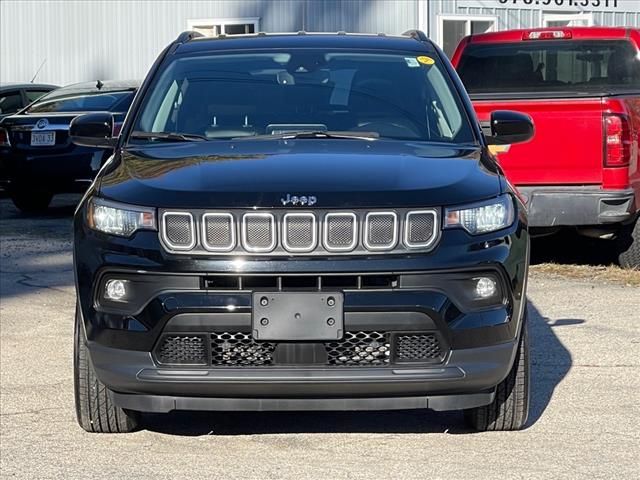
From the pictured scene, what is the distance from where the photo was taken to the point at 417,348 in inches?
190

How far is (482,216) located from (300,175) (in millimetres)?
702

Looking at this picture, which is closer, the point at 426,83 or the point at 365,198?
the point at 365,198

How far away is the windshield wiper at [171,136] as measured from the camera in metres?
5.86

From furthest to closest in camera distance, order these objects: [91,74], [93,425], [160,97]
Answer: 1. [91,74]
2. [160,97]
3. [93,425]

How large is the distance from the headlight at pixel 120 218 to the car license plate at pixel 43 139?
30.0 ft

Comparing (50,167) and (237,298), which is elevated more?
(237,298)

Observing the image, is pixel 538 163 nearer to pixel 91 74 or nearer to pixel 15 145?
pixel 15 145

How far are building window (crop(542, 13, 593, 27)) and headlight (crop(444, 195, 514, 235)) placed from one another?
721 inches

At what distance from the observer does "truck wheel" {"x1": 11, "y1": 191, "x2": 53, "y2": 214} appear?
14.9 meters

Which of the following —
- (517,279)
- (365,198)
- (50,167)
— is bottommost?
(50,167)

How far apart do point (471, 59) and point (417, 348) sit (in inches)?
277

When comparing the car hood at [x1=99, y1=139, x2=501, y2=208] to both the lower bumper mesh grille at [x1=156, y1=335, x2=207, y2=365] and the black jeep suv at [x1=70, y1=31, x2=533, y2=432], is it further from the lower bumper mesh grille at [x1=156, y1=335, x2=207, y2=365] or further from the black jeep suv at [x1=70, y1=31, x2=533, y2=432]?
the lower bumper mesh grille at [x1=156, y1=335, x2=207, y2=365]

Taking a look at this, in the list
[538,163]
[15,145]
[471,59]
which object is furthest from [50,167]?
[538,163]

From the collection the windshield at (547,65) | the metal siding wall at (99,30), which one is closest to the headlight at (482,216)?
the windshield at (547,65)
